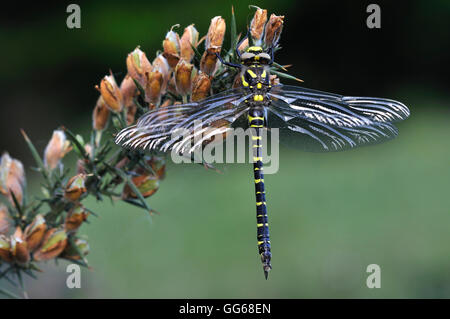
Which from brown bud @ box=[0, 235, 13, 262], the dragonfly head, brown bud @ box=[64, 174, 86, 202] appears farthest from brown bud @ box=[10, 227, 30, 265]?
the dragonfly head

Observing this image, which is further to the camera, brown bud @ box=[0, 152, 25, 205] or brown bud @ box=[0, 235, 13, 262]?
brown bud @ box=[0, 152, 25, 205]

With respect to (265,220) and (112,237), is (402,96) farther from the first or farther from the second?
(265,220)

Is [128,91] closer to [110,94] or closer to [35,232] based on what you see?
[110,94]

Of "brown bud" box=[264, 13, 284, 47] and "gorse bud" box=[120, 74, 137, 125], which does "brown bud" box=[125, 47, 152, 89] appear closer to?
→ "gorse bud" box=[120, 74, 137, 125]

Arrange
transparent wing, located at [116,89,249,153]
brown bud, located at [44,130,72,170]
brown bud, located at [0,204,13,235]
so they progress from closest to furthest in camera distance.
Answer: transparent wing, located at [116,89,249,153] < brown bud, located at [0,204,13,235] < brown bud, located at [44,130,72,170]

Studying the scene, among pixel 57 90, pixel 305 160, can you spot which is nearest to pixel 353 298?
pixel 305 160

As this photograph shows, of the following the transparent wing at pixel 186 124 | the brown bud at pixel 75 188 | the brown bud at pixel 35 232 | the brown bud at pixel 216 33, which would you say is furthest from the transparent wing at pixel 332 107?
the brown bud at pixel 35 232
